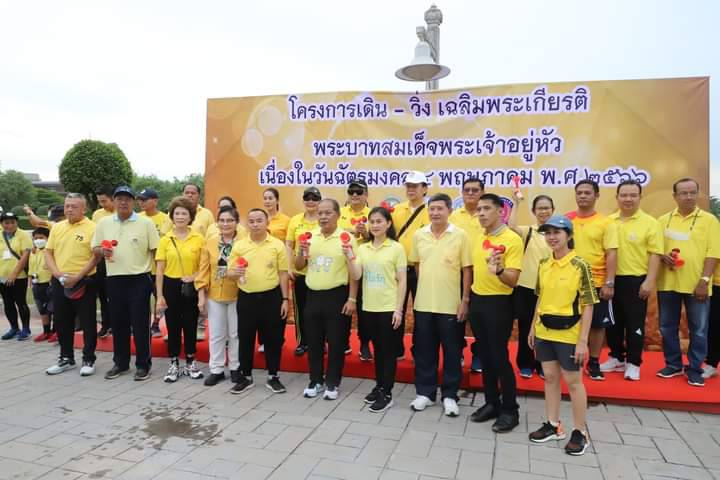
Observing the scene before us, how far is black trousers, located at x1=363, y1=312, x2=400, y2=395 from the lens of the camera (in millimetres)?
3785

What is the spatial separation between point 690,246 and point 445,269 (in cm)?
221

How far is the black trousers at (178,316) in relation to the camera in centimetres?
455

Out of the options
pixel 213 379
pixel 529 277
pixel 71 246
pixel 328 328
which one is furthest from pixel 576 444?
pixel 71 246

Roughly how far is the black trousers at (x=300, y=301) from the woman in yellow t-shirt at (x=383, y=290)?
0.97m

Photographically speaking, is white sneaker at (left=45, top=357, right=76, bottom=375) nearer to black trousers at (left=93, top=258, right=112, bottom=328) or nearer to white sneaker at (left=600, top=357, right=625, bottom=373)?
black trousers at (left=93, top=258, right=112, bottom=328)

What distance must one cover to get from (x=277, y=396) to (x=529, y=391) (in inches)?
86.0

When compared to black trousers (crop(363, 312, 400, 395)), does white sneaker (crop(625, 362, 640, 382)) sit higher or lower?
lower

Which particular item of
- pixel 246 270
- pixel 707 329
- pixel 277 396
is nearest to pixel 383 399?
pixel 277 396

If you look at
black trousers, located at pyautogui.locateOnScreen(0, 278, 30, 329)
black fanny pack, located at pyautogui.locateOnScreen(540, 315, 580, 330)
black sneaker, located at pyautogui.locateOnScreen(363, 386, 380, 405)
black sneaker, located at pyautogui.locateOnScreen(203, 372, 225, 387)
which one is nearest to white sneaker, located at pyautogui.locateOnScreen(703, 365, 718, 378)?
black fanny pack, located at pyautogui.locateOnScreen(540, 315, 580, 330)

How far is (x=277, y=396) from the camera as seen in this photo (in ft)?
13.5

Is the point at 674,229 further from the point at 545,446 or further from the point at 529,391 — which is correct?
the point at 545,446

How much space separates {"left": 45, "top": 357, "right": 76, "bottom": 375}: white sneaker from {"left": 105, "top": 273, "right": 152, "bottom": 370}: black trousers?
0.60m

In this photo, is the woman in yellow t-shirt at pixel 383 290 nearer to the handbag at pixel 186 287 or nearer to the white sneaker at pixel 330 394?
the white sneaker at pixel 330 394

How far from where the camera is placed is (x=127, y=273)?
4.59 meters
